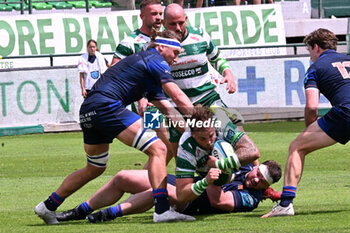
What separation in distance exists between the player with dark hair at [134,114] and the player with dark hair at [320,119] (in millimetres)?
1053

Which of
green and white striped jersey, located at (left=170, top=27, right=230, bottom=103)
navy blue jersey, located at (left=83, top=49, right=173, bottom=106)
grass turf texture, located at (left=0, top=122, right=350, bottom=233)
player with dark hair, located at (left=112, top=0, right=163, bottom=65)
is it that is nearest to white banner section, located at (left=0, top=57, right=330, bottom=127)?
grass turf texture, located at (left=0, top=122, right=350, bottom=233)

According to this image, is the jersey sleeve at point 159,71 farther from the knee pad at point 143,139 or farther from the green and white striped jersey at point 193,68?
the green and white striped jersey at point 193,68

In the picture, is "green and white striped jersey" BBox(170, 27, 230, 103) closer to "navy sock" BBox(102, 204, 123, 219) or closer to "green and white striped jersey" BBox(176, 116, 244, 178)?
"green and white striped jersey" BBox(176, 116, 244, 178)

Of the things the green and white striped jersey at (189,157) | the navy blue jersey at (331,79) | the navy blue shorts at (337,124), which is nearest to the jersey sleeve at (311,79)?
the navy blue jersey at (331,79)

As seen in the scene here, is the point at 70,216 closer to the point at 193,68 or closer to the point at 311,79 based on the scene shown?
the point at 193,68

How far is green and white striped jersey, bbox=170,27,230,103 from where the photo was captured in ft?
32.2

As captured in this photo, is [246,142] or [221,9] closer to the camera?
[246,142]

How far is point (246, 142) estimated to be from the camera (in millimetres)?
8242

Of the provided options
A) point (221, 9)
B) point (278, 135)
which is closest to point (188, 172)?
point (278, 135)

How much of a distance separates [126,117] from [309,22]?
2038cm

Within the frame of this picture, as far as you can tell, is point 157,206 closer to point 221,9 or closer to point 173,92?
point 173,92

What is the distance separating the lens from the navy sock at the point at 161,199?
798 cm

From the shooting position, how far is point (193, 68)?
988 cm

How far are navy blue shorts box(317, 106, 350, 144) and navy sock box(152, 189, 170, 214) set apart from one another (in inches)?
66.6
